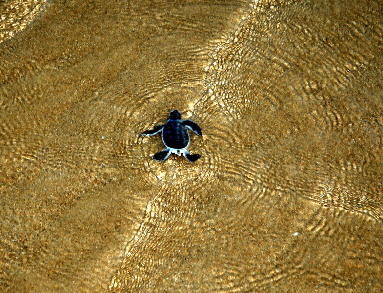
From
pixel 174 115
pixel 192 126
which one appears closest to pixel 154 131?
pixel 174 115

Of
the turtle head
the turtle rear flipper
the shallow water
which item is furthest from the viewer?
the turtle head

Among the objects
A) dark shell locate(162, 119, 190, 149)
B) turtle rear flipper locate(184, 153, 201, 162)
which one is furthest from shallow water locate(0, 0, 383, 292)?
dark shell locate(162, 119, 190, 149)

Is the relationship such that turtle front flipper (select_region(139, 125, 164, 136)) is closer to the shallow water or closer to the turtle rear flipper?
the shallow water

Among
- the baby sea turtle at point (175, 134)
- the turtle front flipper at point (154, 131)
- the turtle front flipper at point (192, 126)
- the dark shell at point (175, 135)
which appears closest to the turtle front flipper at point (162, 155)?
the baby sea turtle at point (175, 134)

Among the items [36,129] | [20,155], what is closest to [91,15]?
[36,129]

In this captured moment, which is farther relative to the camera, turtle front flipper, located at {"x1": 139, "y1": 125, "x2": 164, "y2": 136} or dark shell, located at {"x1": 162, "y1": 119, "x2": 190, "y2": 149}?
turtle front flipper, located at {"x1": 139, "y1": 125, "x2": 164, "y2": 136}

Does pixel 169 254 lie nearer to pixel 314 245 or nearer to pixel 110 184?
pixel 110 184
